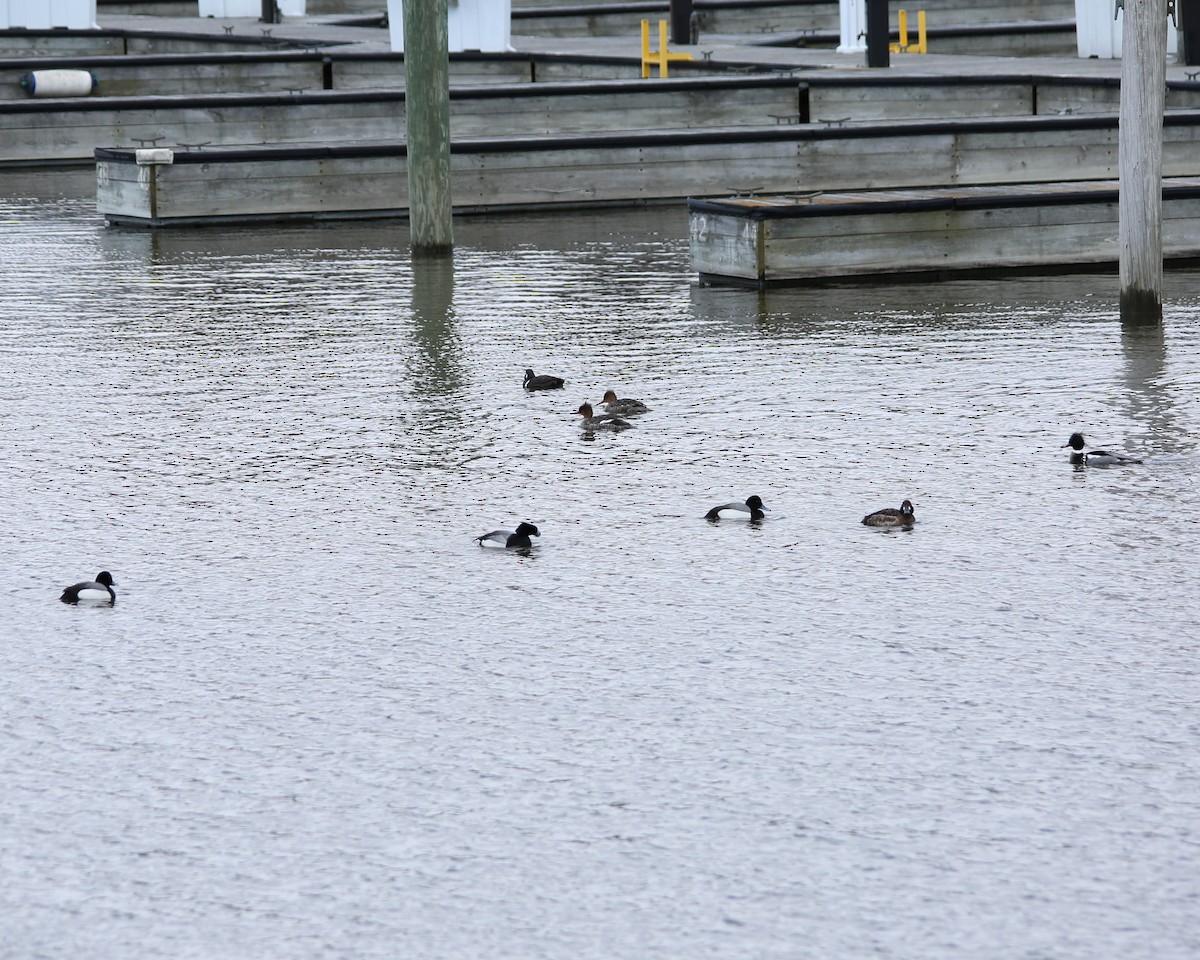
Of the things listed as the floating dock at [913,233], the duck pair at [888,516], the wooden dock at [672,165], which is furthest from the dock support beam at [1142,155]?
the wooden dock at [672,165]

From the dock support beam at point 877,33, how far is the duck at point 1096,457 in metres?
21.6

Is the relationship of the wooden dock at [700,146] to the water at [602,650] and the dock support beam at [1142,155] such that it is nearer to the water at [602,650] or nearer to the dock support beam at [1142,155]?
the water at [602,650]

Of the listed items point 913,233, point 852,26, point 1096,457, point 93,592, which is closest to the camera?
point 93,592

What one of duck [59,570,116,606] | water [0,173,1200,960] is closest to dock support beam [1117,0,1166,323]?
water [0,173,1200,960]

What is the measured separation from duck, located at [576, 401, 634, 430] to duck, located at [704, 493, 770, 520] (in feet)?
7.09

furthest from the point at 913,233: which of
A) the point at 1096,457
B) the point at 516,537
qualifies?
the point at 516,537

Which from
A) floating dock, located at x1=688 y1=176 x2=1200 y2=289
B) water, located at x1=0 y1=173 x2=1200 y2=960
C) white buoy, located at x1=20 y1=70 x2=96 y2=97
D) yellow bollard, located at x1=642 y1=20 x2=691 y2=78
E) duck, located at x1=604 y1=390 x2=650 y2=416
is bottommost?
water, located at x1=0 y1=173 x2=1200 y2=960

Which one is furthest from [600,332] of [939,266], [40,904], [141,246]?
[40,904]

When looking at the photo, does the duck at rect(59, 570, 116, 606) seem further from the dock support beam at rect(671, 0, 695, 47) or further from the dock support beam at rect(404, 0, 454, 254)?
the dock support beam at rect(671, 0, 695, 47)

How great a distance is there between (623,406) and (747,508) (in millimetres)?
2555

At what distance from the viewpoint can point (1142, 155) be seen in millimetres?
15383

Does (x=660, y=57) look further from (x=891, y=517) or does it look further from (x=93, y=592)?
(x=93, y=592)

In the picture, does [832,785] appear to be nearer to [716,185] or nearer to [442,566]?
[442,566]

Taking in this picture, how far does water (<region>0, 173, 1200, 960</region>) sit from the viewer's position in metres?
6.25
